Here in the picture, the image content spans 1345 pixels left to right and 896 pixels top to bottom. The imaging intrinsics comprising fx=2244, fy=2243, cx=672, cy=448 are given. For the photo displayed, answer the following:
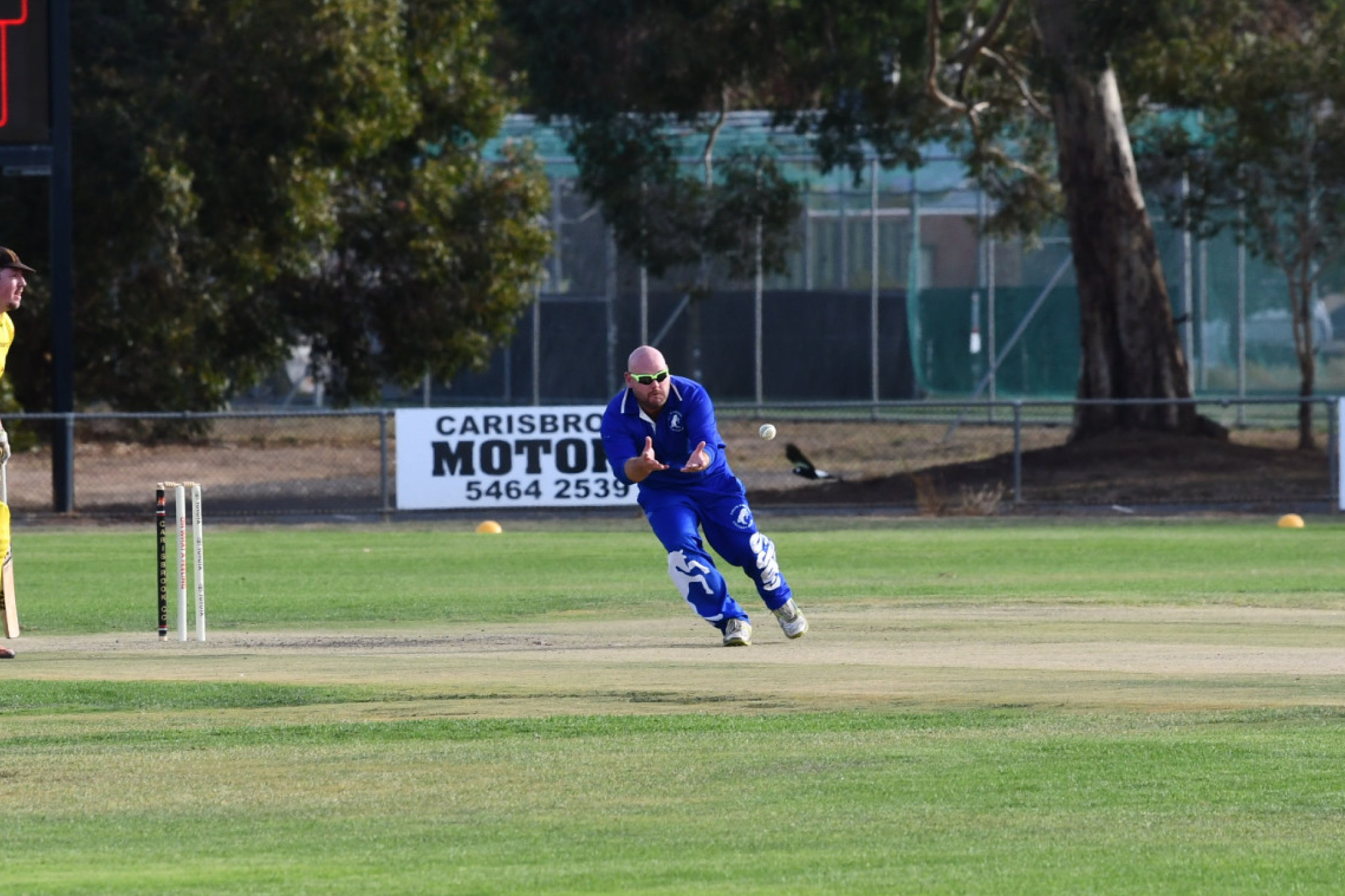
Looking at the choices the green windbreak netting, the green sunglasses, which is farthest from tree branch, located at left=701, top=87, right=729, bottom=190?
the green sunglasses

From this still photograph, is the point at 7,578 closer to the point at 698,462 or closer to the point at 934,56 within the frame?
the point at 698,462

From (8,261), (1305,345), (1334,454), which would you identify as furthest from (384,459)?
(1305,345)

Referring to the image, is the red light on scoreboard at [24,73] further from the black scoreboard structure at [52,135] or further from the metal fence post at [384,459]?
the metal fence post at [384,459]

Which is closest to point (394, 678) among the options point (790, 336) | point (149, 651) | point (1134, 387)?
point (149, 651)

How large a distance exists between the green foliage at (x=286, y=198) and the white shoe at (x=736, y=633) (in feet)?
60.3

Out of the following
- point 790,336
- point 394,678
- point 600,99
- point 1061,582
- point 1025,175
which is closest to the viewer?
point 394,678

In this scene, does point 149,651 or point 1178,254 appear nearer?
point 149,651

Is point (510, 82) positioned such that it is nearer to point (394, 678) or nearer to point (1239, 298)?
point (1239, 298)

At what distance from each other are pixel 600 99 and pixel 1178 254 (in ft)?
45.3

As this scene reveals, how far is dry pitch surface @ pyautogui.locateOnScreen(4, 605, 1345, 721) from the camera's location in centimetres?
1061

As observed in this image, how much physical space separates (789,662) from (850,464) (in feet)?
78.3

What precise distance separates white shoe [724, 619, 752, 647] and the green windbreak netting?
92.1ft

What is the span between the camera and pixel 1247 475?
29.7 meters

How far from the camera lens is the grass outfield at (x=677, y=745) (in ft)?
22.7
